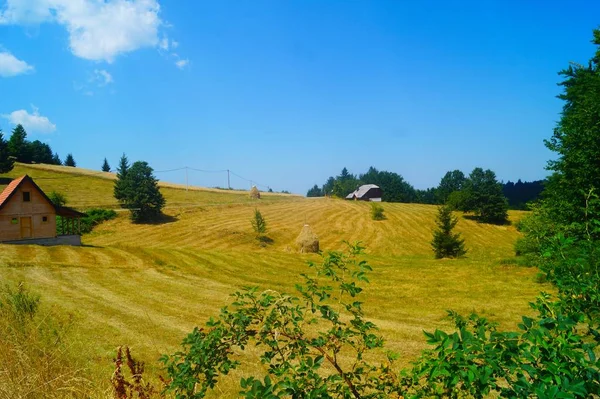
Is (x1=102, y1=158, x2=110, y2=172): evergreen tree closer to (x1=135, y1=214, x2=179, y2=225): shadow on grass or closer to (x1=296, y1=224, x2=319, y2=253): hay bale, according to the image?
(x1=135, y1=214, x2=179, y2=225): shadow on grass

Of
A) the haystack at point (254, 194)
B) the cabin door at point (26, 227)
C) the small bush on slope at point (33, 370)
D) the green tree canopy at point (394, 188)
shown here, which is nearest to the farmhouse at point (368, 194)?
the green tree canopy at point (394, 188)

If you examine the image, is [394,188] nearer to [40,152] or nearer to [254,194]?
[254,194]

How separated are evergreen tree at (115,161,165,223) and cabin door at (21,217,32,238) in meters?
20.3

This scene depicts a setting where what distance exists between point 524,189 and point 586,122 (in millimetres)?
166699

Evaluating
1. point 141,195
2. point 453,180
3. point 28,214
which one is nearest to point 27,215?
point 28,214

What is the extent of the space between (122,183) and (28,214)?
23846mm

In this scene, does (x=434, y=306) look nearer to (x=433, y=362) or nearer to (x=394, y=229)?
(x=433, y=362)

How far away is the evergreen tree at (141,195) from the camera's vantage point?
51.1 meters

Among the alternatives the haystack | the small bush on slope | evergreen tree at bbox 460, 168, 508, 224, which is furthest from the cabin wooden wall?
evergreen tree at bbox 460, 168, 508, 224

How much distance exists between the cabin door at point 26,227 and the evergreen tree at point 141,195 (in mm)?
20319

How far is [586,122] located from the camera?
13.9 m

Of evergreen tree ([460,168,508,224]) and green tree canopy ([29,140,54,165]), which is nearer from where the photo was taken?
evergreen tree ([460,168,508,224])

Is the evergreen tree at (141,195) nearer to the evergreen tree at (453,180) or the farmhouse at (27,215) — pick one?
the farmhouse at (27,215)

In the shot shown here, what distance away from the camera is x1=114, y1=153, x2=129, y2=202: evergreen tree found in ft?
175
